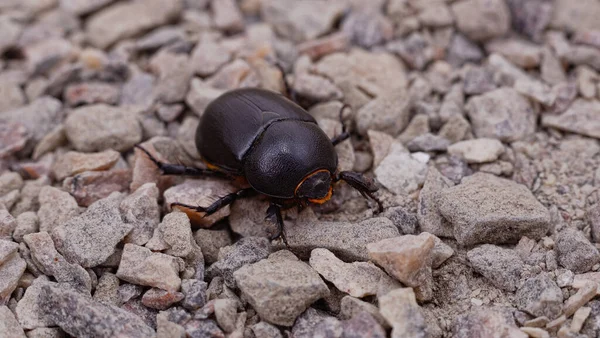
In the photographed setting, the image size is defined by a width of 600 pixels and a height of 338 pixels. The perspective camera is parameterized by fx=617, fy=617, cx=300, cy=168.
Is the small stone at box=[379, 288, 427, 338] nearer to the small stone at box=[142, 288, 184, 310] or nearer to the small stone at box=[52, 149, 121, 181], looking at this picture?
the small stone at box=[142, 288, 184, 310]

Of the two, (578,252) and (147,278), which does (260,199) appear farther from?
(578,252)

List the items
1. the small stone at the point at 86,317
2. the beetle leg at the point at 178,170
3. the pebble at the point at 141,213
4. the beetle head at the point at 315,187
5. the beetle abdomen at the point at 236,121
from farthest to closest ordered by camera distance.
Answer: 1. the beetle leg at the point at 178,170
2. the beetle abdomen at the point at 236,121
3. the beetle head at the point at 315,187
4. the pebble at the point at 141,213
5. the small stone at the point at 86,317

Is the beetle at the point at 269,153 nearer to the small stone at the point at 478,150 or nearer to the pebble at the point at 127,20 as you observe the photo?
the small stone at the point at 478,150

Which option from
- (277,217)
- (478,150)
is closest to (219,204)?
(277,217)

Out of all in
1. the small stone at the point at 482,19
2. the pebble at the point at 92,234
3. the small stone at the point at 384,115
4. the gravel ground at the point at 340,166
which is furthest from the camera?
the small stone at the point at 482,19

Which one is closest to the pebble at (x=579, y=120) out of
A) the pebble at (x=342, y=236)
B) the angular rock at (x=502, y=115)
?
the angular rock at (x=502, y=115)

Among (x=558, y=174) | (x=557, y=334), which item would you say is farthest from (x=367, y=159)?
(x=557, y=334)

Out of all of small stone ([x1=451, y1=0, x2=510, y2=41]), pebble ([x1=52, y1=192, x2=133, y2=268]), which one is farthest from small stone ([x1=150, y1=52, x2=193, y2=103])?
small stone ([x1=451, y1=0, x2=510, y2=41])
